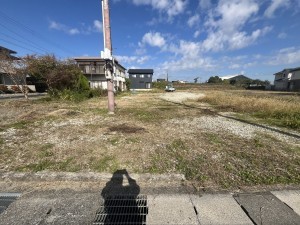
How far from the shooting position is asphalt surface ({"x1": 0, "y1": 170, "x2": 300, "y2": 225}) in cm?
206

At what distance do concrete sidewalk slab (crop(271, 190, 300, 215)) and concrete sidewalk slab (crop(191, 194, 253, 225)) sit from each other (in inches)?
26.9

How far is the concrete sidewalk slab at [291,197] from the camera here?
7.37 ft

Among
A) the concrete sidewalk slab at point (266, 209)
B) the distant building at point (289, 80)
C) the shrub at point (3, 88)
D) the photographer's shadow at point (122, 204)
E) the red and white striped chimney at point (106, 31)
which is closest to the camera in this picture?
the concrete sidewalk slab at point (266, 209)

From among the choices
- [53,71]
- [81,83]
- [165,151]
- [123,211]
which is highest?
[53,71]

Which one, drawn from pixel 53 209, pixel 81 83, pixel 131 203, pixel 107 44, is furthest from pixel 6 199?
pixel 81 83

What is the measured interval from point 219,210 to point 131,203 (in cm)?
116

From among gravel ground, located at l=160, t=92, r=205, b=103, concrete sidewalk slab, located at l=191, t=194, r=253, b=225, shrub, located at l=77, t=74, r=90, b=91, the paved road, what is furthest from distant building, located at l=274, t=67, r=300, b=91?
concrete sidewalk slab, located at l=191, t=194, r=253, b=225

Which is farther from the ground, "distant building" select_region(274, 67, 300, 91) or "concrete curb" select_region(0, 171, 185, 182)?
"distant building" select_region(274, 67, 300, 91)

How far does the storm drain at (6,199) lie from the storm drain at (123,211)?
1.25 meters

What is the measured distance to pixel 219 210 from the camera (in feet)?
7.16

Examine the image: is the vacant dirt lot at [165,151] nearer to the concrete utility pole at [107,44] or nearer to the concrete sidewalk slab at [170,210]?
the concrete sidewalk slab at [170,210]

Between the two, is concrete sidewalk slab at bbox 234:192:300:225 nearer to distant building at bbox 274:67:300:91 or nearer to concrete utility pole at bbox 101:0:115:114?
concrete utility pole at bbox 101:0:115:114

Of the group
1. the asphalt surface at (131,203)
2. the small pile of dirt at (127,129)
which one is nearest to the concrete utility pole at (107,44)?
the small pile of dirt at (127,129)

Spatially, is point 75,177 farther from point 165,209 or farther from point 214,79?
point 214,79
